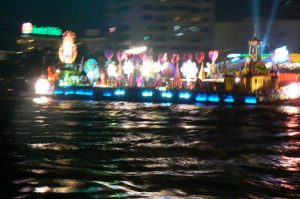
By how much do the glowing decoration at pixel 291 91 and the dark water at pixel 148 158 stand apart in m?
13.5

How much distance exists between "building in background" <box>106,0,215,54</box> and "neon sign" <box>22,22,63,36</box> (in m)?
8.76

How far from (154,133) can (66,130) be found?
3194mm

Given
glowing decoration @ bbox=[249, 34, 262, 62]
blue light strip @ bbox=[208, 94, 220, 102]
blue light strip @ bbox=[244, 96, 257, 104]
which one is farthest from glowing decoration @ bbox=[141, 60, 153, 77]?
blue light strip @ bbox=[244, 96, 257, 104]

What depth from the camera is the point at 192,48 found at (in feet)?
263

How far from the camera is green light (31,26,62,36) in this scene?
7768cm

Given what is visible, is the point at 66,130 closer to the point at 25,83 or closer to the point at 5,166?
the point at 5,166

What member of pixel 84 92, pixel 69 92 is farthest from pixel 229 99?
pixel 69 92

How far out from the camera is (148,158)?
1191 centimetres

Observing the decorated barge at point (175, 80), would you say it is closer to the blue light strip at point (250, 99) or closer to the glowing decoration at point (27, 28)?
the blue light strip at point (250, 99)

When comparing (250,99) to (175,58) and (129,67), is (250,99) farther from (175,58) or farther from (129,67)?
(129,67)

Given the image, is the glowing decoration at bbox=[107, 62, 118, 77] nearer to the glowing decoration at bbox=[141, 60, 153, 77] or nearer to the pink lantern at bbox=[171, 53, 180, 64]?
the glowing decoration at bbox=[141, 60, 153, 77]

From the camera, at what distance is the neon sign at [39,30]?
251 ft

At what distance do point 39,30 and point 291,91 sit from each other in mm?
52461

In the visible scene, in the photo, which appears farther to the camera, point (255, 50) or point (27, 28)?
point (27, 28)
